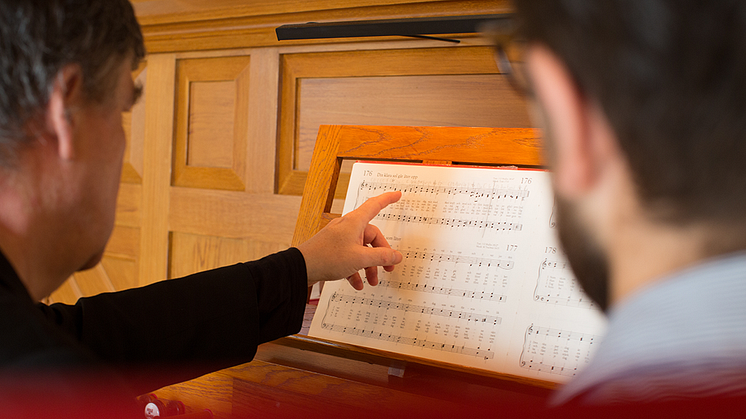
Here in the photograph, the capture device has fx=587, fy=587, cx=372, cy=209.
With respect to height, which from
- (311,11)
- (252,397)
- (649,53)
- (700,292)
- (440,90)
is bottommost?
(252,397)

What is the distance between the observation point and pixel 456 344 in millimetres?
982

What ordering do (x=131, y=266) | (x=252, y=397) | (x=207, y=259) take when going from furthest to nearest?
(x=131, y=266) → (x=207, y=259) → (x=252, y=397)

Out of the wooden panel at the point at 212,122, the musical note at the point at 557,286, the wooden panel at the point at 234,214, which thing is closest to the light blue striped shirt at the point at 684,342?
the musical note at the point at 557,286

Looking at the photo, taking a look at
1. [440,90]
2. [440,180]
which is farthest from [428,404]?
[440,90]

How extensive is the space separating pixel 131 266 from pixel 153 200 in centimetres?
30

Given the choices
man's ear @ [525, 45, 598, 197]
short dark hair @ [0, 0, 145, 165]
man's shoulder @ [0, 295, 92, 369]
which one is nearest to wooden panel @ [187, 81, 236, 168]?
short dark hair @ [0, 0, 145, 165]

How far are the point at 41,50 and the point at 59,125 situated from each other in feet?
0.24

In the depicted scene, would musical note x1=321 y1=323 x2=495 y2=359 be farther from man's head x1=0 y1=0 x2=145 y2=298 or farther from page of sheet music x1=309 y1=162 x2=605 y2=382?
man's head x1=0 y1=0 x2=145 y2=298

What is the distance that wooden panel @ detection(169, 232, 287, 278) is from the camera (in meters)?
2.05

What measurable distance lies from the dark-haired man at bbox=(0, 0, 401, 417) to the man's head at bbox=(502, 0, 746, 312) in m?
0.41

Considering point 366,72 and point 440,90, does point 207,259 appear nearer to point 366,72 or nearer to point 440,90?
point 366,72

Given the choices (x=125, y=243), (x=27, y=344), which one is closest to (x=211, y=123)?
(x=125, y=243)

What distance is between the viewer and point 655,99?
1.00 ft

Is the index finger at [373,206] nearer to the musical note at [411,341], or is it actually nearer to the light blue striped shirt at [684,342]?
the musical note at [411,341]
